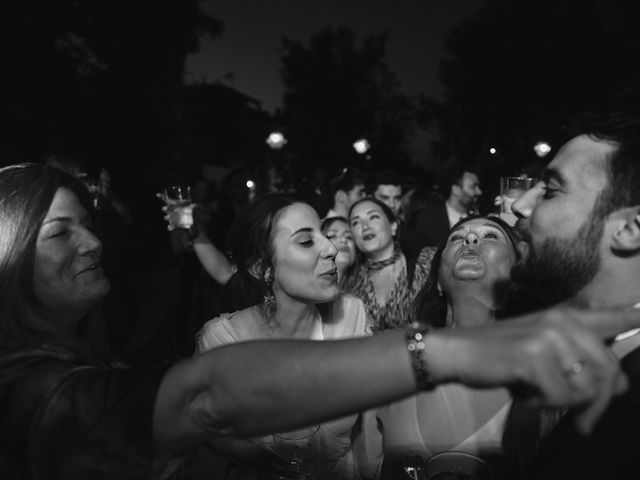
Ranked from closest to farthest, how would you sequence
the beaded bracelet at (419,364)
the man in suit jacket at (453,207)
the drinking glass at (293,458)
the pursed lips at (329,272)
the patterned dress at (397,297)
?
the beaded bracelet at (419,364) < the drinking glass at (293,458) < the pursed lips at (329,272) < the patterned dress at (397,297) < the man in suit jacket at (453,207)

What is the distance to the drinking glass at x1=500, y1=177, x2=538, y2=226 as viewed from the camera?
9.63 feet

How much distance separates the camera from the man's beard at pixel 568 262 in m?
1.69

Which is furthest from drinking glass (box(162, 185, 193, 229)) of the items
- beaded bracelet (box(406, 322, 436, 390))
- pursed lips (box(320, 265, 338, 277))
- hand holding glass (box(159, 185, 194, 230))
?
beaded bracelet (box(406, 322, 436, 390))

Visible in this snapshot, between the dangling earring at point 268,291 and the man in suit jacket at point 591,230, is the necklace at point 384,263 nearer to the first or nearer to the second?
the dangling earring at point 268,291

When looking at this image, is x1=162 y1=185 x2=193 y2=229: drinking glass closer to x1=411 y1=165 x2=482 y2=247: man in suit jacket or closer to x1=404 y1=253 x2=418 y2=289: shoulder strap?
x1=404 y1=253 x2=418 y2=289: shoulder strap

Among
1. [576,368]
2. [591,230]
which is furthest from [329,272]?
[576,368]

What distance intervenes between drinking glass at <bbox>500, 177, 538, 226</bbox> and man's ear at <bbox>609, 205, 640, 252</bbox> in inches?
46.9

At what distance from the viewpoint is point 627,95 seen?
16281 millimetres

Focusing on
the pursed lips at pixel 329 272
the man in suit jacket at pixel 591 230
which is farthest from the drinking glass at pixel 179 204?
the man in suit jacket at pixel 591 230

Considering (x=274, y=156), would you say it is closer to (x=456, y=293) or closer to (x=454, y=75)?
(x=454, y=75)

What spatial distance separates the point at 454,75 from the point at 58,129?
2104 cm

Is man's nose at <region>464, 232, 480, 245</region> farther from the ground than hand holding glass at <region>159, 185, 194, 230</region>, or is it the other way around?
hand holding glass at <region>159, 185, 194, 230</region>

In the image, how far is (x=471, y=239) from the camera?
9.63 feet

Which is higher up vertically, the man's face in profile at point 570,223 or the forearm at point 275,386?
the man's face in profile at point 570,223
